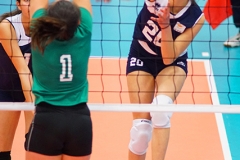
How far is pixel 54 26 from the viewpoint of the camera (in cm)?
262

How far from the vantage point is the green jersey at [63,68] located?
106 inches

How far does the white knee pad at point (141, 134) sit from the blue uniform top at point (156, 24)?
45 centimetres

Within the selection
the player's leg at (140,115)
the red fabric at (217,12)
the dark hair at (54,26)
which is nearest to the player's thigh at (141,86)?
the player's leg at (140,115)

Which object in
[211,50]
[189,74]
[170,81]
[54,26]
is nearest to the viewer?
[54,26]

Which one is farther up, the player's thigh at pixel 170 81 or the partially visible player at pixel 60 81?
the partially visible player at pixel 60 81

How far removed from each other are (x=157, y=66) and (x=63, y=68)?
0.95 metres

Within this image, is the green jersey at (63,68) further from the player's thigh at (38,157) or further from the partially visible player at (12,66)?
the partially visible player at (12,66)

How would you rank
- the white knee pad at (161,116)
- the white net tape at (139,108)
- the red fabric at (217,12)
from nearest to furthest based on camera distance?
the white net tape at (139,108)
the white knee pad at (161,116)
the red fabric at (217,12)

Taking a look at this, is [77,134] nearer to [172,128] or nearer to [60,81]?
[60,81]

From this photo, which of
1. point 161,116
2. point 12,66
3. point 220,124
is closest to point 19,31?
point 12,66

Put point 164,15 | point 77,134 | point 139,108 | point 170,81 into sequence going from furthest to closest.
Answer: point 170,81 < point 139,108 < point 164,15 < point 77,134

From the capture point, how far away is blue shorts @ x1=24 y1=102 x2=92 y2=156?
8.94ft

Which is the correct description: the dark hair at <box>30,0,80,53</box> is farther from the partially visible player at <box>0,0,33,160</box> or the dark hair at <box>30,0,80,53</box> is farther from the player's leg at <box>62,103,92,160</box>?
the partially visible player at <box>0,0,33,160</box>

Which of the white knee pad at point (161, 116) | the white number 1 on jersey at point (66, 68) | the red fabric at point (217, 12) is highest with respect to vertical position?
the white number 1 on jersey at point (66, 68)
